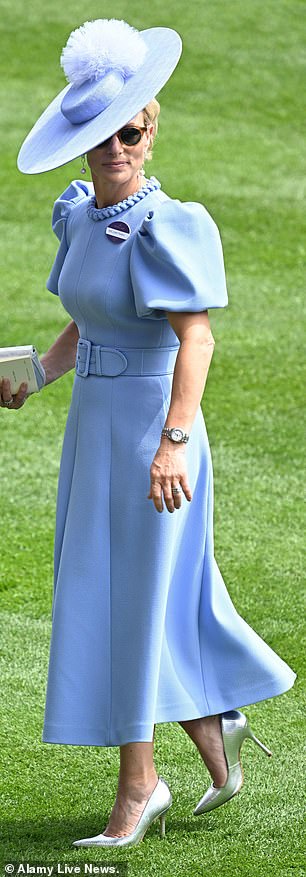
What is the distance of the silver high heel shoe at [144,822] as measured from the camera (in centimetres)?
360

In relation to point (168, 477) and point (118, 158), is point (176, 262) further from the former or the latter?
point (168, 477)

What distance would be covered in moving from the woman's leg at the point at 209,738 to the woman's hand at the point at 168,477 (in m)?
0.72

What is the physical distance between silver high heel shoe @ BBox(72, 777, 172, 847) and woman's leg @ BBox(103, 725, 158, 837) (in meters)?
0.01

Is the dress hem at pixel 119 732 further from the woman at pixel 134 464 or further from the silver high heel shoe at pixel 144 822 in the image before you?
the silver high heel shoe at pixel 144 822

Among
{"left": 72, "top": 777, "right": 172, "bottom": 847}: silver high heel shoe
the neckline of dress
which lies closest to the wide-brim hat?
the neckline of dress

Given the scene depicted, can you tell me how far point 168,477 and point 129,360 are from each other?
14.4 inches

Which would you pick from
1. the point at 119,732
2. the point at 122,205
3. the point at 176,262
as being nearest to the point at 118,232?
the point at 122,205

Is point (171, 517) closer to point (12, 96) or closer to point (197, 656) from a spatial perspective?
point (197, 656)

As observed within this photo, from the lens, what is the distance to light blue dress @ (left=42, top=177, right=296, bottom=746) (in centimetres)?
340

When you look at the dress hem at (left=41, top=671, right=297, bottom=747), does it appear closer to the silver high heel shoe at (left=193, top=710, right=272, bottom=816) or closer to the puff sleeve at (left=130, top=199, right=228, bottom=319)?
the silver high heel shoe at (left=193, top=710, right=272, bottom=816)

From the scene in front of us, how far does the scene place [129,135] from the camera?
10.8 ft

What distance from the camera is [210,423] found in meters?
7.73

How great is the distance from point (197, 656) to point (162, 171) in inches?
384

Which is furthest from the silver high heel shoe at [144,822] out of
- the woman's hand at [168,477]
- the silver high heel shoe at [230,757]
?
the woman's hand at [168,477]
